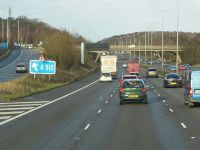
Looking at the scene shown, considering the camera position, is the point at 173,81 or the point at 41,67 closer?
the point at 41,67

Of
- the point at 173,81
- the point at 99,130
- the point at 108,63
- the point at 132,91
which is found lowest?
the point at 99,130

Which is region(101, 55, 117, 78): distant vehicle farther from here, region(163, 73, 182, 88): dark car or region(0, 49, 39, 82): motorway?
region(163, 73, 182, 88): dark car

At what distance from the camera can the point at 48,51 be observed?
3546 inches

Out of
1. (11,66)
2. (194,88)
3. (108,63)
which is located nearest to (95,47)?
(11,66)

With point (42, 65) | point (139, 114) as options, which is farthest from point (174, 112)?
point (42, 65)

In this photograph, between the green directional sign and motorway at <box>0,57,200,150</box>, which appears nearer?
motorway at <box>0,57,200,150</box>

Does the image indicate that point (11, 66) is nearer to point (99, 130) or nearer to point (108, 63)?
point (108, 63)

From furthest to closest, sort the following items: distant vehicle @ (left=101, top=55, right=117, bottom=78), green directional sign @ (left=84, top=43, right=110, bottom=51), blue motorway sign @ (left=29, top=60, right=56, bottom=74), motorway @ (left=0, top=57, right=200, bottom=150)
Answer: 1. green directional sign @ (left=84, top=43, right=110, bottom=51)
2. distant vehicle @ (left=101, top=55, right=117, bottom=78)
3. blue motorway sign @ (left=29, top=60, right=56, bottom=74)
4. motorway @ (left=0, top=57, right=200, bottom=150)

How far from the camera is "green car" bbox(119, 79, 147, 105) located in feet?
107

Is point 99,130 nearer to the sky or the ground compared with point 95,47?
nearer to the ground

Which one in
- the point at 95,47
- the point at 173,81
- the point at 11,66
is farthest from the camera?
the point at 95,47

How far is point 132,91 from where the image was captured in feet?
107

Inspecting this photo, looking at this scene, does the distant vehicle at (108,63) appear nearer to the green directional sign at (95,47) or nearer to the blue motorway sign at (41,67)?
the blue motorway sign at (41,67)

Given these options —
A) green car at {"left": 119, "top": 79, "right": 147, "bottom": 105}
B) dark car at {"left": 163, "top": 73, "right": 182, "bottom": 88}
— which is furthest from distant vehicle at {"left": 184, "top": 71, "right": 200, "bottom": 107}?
dark car at {"left": 163, "top": 73, "right": 182, "bottom": 88}
